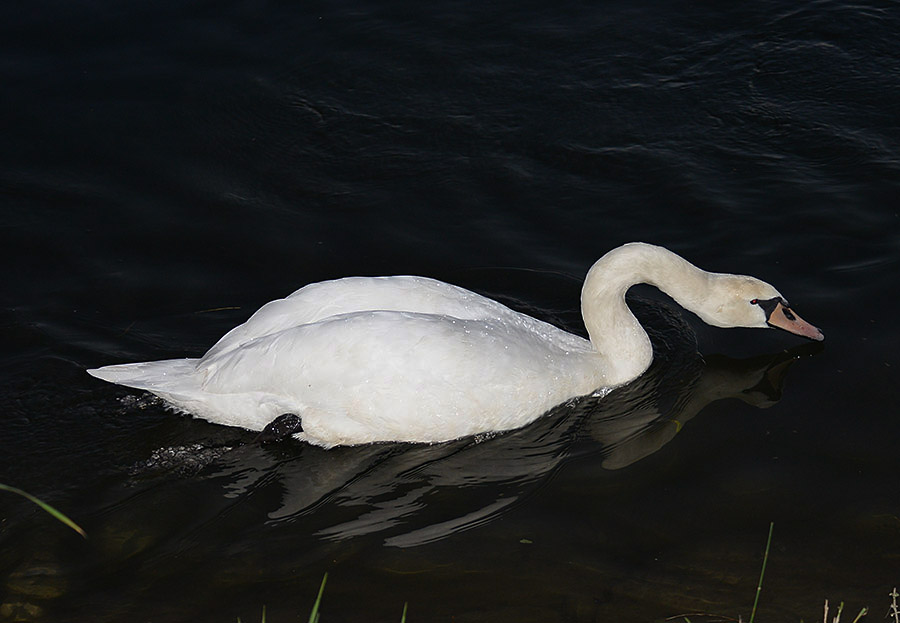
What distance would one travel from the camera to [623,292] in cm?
727

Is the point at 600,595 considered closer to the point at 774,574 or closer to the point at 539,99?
the point at 774,574

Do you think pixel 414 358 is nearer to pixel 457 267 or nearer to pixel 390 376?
pixel 390 376

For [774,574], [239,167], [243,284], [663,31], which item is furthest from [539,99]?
[774,574]

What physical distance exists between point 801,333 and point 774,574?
207 cm

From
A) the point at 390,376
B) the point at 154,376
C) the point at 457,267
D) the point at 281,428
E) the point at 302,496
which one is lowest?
the point at 302,496

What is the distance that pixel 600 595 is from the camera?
557cm

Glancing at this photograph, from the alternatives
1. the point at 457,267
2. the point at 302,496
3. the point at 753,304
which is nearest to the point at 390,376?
the point at 302,496

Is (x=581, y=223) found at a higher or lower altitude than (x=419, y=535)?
higher

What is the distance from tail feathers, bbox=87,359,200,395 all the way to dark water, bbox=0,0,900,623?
33cm

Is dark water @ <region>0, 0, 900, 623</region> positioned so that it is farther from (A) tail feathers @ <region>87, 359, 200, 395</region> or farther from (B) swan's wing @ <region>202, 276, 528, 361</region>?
(B) swan's wing @ <region>202, 276, 528, 361</region>

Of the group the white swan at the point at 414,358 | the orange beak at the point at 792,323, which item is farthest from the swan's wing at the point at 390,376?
the orange beak at the point at 792,323

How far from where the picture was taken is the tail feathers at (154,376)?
A: 22.2 feet

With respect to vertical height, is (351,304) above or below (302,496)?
above

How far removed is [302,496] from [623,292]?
2.42m
